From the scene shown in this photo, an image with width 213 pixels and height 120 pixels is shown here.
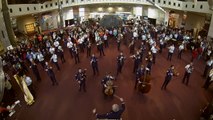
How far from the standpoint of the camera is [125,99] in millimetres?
10641

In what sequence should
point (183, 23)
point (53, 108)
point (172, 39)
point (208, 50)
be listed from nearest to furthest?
1. point (53, 108)
2. point (208, 50)
3. point (172, 39)
4. point (183, 23)

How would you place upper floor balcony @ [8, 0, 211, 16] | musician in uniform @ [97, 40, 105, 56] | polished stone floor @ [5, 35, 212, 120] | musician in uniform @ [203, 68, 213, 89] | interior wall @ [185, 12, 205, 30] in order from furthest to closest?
1. interior wall @ [185, 12, 205, 30]
2. upper floor balcony @ [8, 0, 211, 16]
3. musician in uniform @ [97, 40, 105, 56]
4. musician in uniform @ [203, 68, 213, 89]
5. polished stone floor @ [5, 35, 212, 120]

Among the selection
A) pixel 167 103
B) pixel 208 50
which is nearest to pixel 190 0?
pixel 208 50

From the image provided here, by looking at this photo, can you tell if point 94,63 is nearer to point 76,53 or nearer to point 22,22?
point 76,53

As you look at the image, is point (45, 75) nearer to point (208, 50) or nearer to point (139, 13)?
point (208, 50)

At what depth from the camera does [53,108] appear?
10.2 metres

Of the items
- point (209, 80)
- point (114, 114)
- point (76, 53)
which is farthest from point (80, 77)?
point (209, 80)

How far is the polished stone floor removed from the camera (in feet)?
31.7

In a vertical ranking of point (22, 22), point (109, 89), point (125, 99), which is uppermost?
point (22, 22)

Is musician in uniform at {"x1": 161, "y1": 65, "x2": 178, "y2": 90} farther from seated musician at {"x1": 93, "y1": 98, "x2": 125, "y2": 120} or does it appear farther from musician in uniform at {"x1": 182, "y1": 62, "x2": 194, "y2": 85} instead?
seated musician at {"x1": 93, "y1": 98, "x2": 125, "y2": 120}

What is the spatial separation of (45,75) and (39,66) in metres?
1.62

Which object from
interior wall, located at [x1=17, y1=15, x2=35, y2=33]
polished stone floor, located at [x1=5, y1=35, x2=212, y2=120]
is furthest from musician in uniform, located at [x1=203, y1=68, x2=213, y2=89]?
interior wall, located at [x1=17, y1=15, x2=35, y2=33]

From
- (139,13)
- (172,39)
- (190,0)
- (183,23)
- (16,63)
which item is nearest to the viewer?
(16,63)

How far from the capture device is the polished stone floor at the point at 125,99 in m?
9.67
